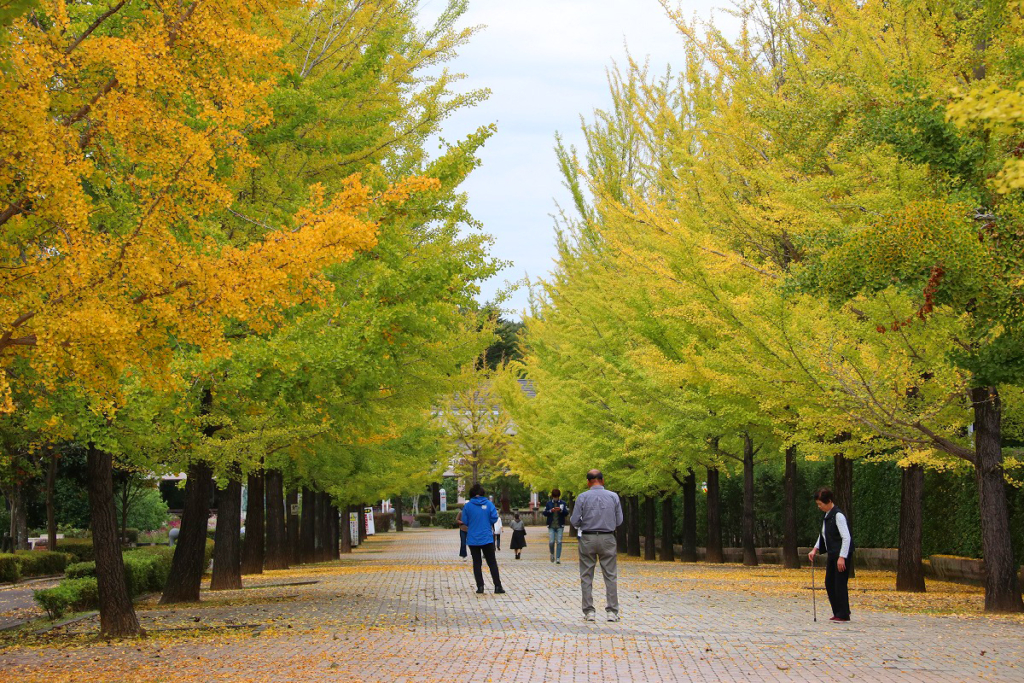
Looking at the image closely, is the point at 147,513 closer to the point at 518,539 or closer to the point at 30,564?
the point at 30,564

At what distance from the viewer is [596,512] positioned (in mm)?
12336

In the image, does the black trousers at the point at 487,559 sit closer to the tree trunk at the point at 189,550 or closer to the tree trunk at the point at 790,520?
the tree trunk at the point at 189,550

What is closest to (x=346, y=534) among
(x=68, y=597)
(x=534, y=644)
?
(x=68, y=597)

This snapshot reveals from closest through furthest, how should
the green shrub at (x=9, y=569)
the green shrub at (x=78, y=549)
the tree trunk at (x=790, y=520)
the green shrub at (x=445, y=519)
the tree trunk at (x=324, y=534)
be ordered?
the tree trunk at (x=790, y=520) < the green shrub at (x=9, y=569) < the tree trunk at (x=324, y=534) < the green shrub at (x=78, y=549) < the green shrub at (x=445, y=519)

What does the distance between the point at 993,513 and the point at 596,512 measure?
16.1 ft

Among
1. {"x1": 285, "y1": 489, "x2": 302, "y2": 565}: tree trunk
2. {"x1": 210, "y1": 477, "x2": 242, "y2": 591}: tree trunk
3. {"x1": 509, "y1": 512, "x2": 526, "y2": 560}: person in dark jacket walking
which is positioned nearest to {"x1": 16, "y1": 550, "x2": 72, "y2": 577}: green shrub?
{"x1": 285, "y1": 489, "x2": 302, "y2": 565}: tree trunk

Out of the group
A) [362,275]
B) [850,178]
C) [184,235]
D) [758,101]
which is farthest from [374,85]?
[850,178]

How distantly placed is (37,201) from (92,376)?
1.30m

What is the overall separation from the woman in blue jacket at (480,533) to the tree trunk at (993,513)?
6999mm

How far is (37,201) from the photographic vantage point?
7738 mm

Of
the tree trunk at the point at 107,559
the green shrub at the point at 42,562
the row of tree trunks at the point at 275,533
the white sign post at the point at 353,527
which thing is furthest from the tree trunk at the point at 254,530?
the white sign post at the point at 353,527

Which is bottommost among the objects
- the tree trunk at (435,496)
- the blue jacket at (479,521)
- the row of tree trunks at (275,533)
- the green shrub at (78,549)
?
the tree trunk at (435,496)

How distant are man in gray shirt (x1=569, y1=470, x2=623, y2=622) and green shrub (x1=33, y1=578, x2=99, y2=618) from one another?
686 centimetres

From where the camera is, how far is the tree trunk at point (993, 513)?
13008 millimetres
